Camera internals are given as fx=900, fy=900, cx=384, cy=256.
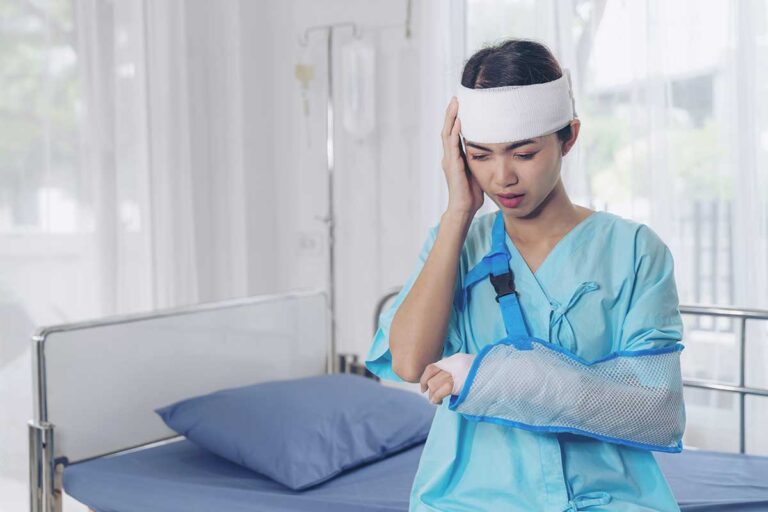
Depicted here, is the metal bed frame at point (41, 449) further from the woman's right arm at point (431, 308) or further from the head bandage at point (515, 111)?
the head bandage at point (515, 111)

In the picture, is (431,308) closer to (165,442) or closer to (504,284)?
(504,284)

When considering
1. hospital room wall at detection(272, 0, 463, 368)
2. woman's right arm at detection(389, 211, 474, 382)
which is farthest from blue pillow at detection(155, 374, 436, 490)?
hospital room wall at detection(272, 0, 463, 368)

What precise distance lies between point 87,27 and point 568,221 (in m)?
2.46

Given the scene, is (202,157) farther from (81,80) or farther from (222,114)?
(81,80)

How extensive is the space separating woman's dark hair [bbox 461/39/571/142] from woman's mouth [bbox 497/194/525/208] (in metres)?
0.11

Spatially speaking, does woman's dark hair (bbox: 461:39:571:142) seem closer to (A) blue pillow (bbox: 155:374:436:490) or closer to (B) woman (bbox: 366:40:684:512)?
(B) woman (bbox: 366:40:684:512)

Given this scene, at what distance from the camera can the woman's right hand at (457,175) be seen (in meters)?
1.36

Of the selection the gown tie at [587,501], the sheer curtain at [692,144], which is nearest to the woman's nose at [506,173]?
the gown tie at [587,501]

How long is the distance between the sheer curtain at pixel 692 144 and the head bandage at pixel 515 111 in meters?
1.67

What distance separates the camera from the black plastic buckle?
138cm

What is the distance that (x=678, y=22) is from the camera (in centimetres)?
287

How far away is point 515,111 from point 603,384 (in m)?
0.41

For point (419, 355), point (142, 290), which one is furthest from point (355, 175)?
point (419, 355)

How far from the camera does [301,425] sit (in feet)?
7.36
